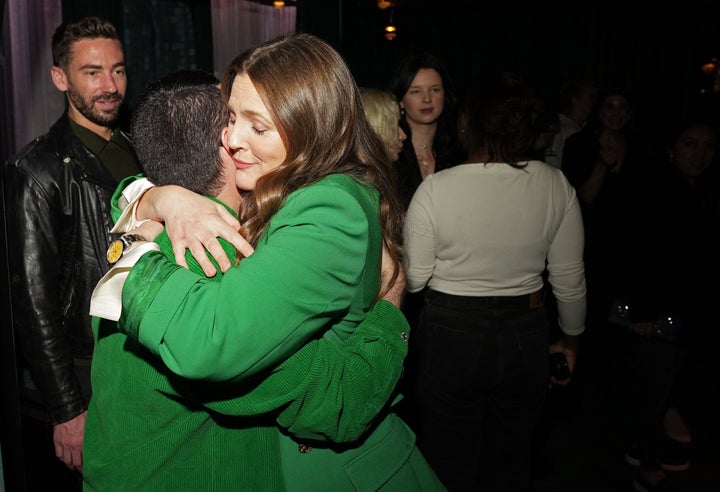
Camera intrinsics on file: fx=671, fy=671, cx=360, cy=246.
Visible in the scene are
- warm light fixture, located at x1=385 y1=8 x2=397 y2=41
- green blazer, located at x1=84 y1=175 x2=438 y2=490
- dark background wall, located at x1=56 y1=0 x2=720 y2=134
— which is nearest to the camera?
green blazer, located at x1=84 y1=175 x2=438 y2=490

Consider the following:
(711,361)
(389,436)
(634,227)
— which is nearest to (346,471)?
(389,436)

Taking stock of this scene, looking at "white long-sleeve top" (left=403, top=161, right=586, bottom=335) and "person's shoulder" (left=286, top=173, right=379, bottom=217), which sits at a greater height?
"person's shoulder" (left=286, top=173, right=379, bottom=217)

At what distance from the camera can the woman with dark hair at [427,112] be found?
130 inches

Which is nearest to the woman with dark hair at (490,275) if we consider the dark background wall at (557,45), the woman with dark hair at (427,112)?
A: the woman with dark hair at (427,112)

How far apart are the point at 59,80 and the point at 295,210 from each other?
182cm

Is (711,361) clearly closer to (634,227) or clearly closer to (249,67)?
(634,227)

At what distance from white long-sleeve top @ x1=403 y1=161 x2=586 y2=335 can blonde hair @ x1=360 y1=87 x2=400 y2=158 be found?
2.01 ft

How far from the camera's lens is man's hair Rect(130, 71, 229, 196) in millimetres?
1384

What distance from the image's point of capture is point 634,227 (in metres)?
3.01

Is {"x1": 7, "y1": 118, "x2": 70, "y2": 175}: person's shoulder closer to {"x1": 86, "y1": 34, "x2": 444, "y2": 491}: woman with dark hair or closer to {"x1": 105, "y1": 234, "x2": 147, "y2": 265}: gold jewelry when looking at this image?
{"x1": 86, "y1": 34, "x2": 444, "y2": 491}: woman with dark hair

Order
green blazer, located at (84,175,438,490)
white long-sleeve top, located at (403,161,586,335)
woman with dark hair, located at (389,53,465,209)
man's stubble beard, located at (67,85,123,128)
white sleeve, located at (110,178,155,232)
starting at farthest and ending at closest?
1. woman with dark hair, located at (389,53,465,209)
2. man's stubble beard, located at (67,85,123,128)
3. white long-sleeve top, located at (403,161,586,335)
4. white sleeve, located at (110,178,155,232)
5. green blazer, located at (84,175,438,490)

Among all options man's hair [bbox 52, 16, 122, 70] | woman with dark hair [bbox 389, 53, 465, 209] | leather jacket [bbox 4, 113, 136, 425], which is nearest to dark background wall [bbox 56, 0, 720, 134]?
woman with dark hair [bbox 389, 53, 465, 209]

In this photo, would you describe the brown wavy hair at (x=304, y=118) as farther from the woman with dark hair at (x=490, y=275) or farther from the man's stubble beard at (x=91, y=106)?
the man's stubble beard at (x=91, y=106)

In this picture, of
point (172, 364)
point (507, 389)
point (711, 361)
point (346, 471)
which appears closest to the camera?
point (172, 364)
